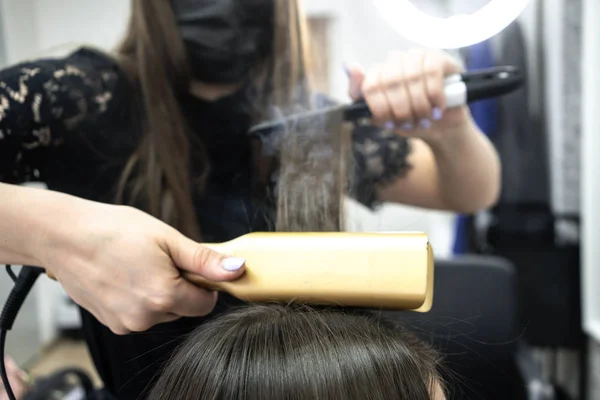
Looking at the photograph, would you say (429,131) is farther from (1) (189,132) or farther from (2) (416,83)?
(1) (189,132)

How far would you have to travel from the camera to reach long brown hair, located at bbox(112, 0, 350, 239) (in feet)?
1.81

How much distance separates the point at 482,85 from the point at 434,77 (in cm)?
7

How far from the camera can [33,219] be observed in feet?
1.32

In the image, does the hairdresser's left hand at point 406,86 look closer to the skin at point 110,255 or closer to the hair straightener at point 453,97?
the hair straightener at point 453,97

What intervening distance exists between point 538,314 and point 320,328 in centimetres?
136

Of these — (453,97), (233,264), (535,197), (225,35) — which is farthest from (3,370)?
(535,197)

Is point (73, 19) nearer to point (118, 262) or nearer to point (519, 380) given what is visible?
point (118, 262)

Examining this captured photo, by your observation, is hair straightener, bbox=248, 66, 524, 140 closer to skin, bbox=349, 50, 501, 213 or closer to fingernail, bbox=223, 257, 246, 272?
skin, bbox=349, 50, 501, 213

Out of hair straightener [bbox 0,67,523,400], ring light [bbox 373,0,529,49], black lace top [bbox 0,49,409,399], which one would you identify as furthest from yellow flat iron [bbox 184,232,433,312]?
ring light [bbox 373,0,529,49]

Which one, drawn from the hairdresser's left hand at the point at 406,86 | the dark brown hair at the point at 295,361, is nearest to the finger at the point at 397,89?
the hairdresser's left hand at the point at 406,86

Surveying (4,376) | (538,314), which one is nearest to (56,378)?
(4,376)

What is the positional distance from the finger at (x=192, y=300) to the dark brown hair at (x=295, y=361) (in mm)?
23

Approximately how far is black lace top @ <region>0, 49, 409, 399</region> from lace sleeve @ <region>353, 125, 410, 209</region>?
171 mm

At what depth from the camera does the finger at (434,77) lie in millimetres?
520
